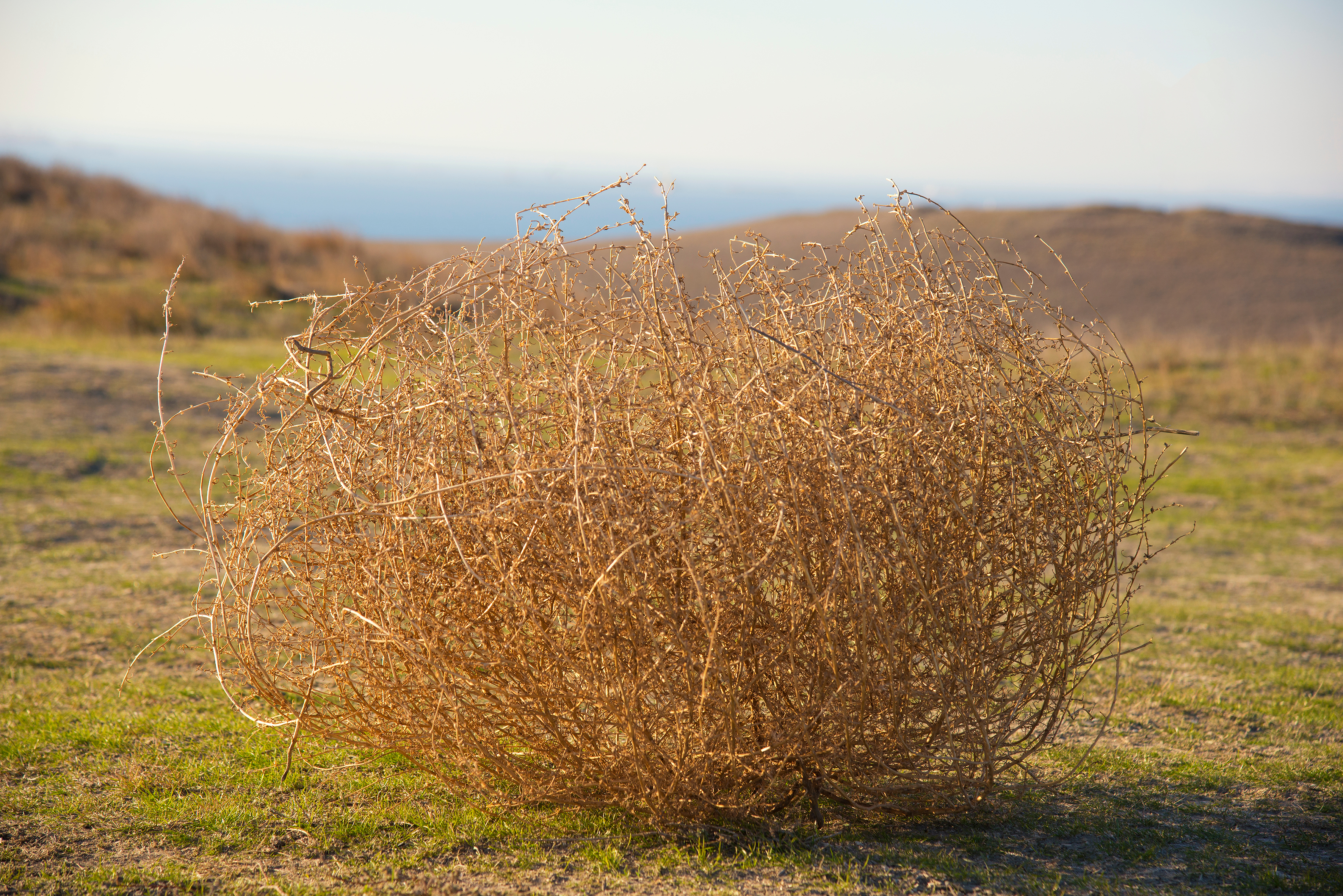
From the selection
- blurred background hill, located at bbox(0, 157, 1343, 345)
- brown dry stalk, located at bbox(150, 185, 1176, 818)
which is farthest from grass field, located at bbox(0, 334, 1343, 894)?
blurred background hill, located at bbox(0, 157, 1343, 345)

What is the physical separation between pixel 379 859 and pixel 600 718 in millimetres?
1029

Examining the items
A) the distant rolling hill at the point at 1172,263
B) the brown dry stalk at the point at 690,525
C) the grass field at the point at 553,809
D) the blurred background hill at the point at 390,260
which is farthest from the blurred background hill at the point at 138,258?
the brown dry stalk at the point at 690,525

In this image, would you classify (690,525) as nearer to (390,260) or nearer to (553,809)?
(553,809)

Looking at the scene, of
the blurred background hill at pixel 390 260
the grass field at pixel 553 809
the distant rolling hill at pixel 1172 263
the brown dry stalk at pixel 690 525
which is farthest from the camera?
the distant rolling hill at pixel 1172 263

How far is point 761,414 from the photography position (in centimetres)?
336

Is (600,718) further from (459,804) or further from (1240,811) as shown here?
(1240,811)

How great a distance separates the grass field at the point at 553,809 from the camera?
3596mm

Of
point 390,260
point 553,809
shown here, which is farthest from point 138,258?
point 553,809

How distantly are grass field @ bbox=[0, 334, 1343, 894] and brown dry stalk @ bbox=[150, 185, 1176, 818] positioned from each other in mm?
224

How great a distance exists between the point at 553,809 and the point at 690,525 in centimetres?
153

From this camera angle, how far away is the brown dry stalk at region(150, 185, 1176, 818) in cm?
341

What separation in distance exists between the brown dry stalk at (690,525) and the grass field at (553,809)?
22 centimetres

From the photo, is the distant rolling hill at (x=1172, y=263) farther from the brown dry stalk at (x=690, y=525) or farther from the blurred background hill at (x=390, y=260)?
the brown dry stalk at (x=690, y=525)

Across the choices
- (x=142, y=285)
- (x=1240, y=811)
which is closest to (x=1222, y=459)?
(x=1240, y=811)
